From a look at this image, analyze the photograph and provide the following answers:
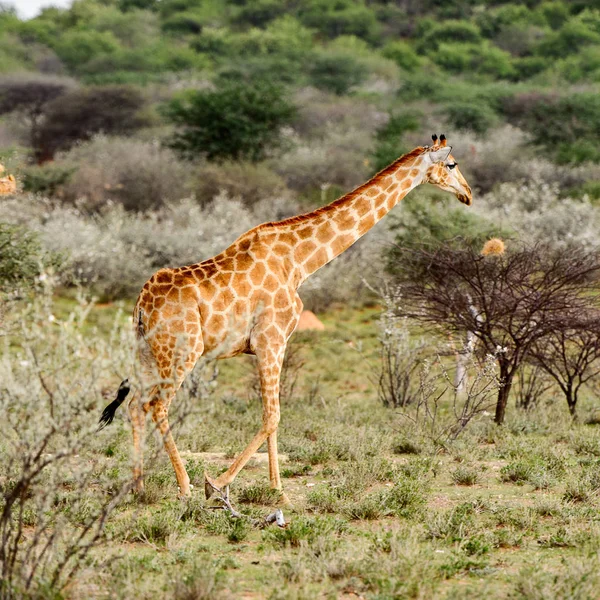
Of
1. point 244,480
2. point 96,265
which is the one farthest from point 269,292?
point 96,265

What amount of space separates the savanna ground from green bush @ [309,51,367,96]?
130ft

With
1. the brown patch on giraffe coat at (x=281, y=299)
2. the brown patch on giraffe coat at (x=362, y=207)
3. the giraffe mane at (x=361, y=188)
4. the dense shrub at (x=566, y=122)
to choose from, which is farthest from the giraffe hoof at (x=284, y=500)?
the dense shrub at (x=566, y=122)

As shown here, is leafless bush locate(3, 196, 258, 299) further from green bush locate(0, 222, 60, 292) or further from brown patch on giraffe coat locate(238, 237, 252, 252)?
brown patch on giraffe coat locate(238, 237, 252, 252)

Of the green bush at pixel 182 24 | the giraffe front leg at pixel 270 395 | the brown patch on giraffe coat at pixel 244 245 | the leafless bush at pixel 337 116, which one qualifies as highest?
the green bush at pixel 182 24

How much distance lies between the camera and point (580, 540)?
5.45 metres

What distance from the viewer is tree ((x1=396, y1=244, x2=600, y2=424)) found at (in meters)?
9.22

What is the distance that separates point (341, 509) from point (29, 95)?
37632 mm

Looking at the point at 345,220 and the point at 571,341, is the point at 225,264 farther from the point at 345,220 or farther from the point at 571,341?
the point at 571,341

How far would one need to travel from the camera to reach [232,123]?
28234mm

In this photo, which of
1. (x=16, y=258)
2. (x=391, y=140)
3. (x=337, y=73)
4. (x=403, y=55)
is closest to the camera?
(x=16, y=258)

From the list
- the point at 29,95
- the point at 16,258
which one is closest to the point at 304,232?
the point at 16,258

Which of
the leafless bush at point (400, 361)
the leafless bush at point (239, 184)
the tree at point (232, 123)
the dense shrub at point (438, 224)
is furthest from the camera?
the tree at point (232, 123)

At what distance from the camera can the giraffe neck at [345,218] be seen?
270 inches

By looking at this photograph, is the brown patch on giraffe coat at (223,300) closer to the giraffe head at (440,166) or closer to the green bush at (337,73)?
the giraffe head at (440,166)
